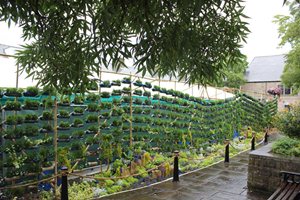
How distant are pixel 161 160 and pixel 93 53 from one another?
223 inches

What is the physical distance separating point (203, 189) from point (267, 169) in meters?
1.39

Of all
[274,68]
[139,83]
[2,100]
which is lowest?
[2,100]

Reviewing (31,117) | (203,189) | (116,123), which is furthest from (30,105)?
(203,189)

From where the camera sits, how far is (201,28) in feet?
8.20

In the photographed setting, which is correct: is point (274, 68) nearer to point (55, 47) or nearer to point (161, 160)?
point (161, 160)

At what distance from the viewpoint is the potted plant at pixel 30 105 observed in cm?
521

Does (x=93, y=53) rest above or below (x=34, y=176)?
above

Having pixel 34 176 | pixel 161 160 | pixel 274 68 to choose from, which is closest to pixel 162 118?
pixel 161 160

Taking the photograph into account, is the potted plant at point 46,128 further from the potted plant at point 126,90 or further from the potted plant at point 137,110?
the potted plant at point 137,110

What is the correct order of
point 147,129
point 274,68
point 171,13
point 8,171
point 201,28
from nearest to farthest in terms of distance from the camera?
1. point 171,13
2. point 201,28
3. point 8,171
4. point 147,129
5. point 274,68

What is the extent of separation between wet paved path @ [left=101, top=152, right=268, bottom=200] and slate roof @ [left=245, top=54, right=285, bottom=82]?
97.6 feet

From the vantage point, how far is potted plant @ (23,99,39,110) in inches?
205

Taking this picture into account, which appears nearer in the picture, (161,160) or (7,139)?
(7,139)

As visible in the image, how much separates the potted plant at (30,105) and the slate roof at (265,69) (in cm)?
3294
